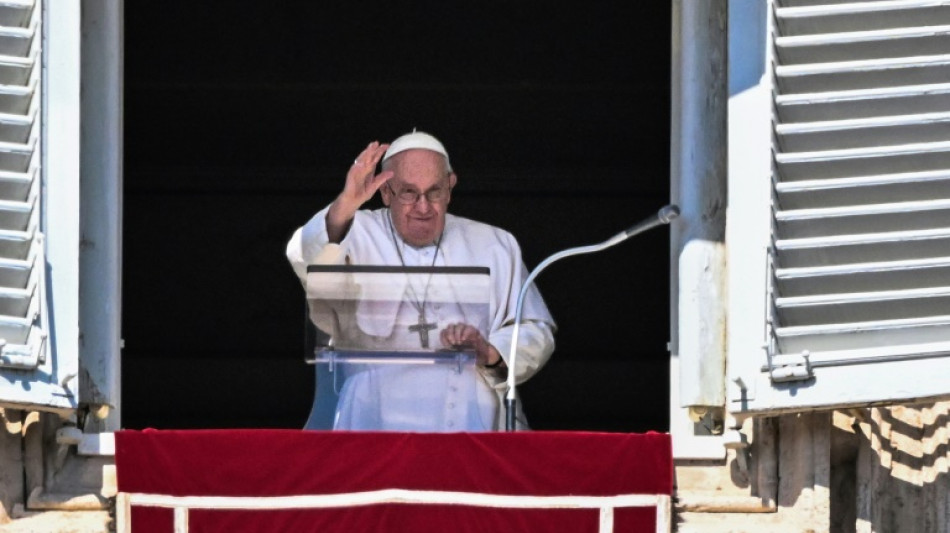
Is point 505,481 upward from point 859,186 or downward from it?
downward

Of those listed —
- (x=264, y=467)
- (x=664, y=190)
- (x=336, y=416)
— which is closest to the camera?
(x=264, y=467)

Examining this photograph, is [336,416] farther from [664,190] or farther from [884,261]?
[664,190]

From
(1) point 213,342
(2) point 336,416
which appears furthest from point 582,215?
(2) point 336,416

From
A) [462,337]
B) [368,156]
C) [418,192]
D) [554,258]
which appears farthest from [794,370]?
[418,192]

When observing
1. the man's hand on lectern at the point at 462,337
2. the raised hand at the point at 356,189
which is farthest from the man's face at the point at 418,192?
the man's hand on lectern at the point at 462,337

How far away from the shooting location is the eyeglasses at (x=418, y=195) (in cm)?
675

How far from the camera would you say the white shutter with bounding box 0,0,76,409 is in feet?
19.3

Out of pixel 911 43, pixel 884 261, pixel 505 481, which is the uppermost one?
pixel 911 43

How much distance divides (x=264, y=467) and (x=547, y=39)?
299 centimetres

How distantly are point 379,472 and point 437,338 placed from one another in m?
0.37

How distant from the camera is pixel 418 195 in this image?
675cm

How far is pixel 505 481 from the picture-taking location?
591 centimetres

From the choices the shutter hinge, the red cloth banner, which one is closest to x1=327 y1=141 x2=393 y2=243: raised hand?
the red cloth banner

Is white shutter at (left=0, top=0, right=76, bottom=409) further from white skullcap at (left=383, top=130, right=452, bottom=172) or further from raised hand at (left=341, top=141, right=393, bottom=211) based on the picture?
white skullcap at (left=383, top=130, right=452, bottom=172)
